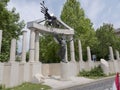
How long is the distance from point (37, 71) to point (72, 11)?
13921 millimetres

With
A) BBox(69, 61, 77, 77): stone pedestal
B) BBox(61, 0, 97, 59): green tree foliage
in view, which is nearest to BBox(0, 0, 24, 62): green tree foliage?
BBox(69, 61, 77, 77): stone pedestal

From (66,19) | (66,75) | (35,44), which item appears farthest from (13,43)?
(66,19)

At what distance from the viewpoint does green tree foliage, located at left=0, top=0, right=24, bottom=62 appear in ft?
73.6

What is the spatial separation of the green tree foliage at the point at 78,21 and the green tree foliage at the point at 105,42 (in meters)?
9.56

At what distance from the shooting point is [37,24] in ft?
69.2

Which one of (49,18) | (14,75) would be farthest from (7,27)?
(14,75)

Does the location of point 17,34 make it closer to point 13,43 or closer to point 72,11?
point 13,43

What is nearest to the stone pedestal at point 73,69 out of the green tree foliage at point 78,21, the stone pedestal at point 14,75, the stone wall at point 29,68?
the stone wall at point 29,68

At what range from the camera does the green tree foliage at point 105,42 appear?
135 ft

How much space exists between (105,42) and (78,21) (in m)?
13.0

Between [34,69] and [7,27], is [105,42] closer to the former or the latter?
[7,27]

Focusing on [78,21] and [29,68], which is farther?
[78,21]

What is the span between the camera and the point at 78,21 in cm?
3052

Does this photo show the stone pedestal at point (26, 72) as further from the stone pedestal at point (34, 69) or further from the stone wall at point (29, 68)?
the stone pedestal at point (34, 69)
